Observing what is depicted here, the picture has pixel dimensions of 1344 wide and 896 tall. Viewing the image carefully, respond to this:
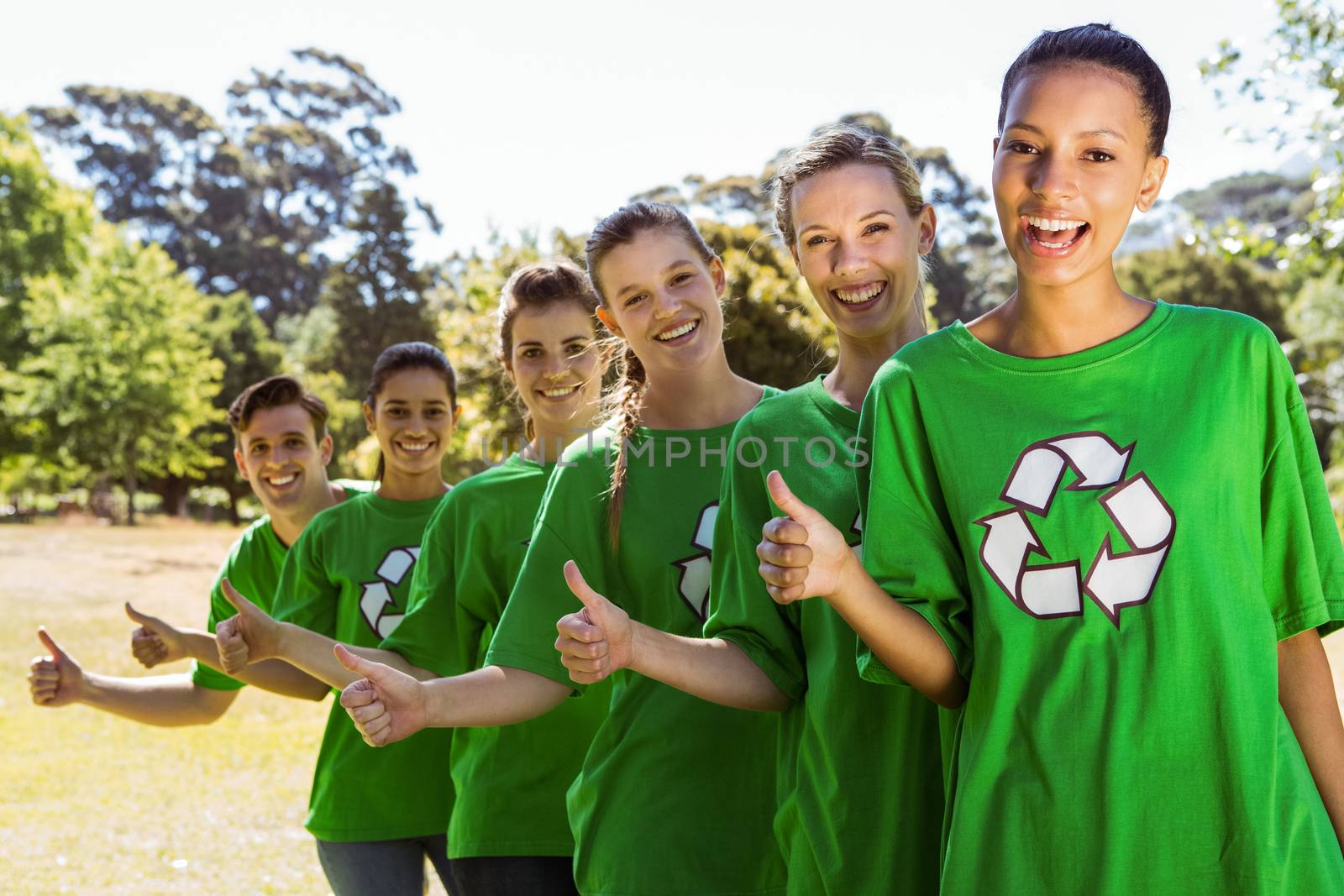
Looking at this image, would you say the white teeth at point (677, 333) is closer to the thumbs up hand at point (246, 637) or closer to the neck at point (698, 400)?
the neck at point (698, 400)

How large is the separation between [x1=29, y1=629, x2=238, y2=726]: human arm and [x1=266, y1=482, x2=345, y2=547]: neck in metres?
0.58

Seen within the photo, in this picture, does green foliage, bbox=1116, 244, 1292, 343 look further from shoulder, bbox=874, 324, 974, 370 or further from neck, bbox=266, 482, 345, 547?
shoulder, bbox=874, 324, 974, 370

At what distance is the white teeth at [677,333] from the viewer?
2943 mm

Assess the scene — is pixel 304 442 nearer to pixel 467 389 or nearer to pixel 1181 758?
pixel 1181 758

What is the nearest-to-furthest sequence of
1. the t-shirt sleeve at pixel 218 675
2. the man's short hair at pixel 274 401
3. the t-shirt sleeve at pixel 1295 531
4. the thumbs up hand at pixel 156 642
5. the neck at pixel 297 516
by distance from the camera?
the t-shirt sleeve at pixel 1295 531 < the thumbs up hand at pixel 156 642 < the t-shirt sleeve at pixel 218 675 < the neck at pixel 297 516 < the man's short hair at pixel 274 401

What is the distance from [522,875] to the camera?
128 inches

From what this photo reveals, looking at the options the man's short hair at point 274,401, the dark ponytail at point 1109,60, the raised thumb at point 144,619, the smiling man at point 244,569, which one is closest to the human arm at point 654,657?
the dark ponytail at point 1109,60

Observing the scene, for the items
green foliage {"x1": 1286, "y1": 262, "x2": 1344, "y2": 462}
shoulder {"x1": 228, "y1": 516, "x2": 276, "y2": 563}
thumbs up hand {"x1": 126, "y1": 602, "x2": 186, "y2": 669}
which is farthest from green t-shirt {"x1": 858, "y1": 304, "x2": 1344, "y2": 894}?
green foliage {"x1": 1286, "y1": 262, "x2": 1344, "y2": 462}

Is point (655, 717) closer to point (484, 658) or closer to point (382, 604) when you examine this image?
point (484, 658)

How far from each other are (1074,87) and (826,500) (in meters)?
0.79

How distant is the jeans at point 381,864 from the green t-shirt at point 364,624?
5 centimetres

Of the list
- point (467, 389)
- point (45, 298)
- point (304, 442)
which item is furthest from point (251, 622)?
point (45, 298)

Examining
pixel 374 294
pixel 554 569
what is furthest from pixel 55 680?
pixel 374 294

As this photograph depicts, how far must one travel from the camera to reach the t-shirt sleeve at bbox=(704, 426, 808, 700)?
89.8 inches
